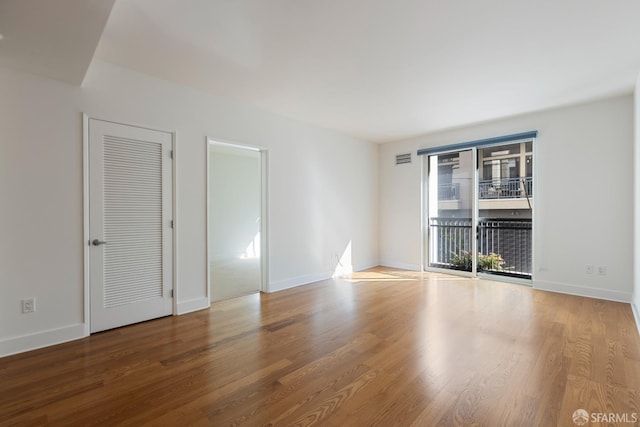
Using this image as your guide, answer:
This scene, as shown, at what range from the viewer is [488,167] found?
509cm

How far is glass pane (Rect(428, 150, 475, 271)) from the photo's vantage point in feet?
17.5

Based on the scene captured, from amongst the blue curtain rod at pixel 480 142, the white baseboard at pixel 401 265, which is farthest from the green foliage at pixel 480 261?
the blue curtain rod at pixel 480 142

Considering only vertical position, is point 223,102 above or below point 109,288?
above

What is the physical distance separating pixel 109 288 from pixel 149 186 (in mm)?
1106

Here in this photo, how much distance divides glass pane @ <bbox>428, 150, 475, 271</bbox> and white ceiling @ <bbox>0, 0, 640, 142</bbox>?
147cm

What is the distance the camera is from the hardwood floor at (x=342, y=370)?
70.0 inches

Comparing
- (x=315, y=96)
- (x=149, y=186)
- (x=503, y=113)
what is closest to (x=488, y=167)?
(x=503, y=113)

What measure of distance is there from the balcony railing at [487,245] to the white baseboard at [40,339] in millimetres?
5389

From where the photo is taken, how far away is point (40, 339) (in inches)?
104

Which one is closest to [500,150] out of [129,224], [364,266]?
[364,266]

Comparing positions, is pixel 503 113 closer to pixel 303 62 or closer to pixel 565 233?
pixel 565 233

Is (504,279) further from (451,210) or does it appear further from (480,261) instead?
(451,210)

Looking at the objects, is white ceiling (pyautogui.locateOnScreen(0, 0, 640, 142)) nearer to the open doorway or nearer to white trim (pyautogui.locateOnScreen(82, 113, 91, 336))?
white trim (pyautogui.locateOnScreen(82, 113, 91, 336))


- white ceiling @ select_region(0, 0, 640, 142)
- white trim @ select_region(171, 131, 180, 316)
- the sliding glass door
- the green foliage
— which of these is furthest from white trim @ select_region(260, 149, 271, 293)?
the green foliage
